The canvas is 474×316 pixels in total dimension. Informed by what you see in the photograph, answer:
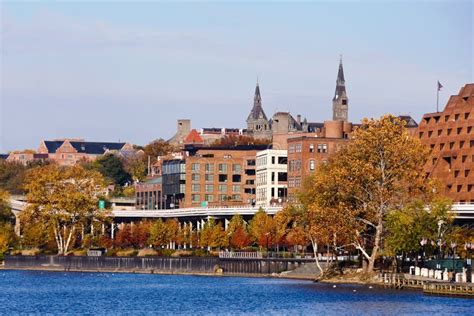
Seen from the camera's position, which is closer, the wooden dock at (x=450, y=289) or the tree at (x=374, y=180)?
the wooden dock at (x=450, y=289)

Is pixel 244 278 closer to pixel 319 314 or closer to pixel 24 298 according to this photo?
pixel 24 298

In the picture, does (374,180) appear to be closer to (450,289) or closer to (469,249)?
(469,249)

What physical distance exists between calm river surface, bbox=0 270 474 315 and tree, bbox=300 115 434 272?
27.8 feet

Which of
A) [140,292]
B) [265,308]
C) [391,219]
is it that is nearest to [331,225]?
[391,219]

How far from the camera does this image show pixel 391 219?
15488 centimetres

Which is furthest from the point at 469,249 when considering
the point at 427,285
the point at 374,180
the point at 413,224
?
the point at 427,285

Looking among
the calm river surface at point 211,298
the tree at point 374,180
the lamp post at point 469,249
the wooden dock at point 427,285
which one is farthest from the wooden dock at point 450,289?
the tree at point 374,180

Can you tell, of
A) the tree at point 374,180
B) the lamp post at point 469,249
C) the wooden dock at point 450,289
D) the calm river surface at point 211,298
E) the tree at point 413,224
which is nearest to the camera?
the calm river surface at point 211,298

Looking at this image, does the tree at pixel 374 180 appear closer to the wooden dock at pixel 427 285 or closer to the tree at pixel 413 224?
the tree at pixel 413 224

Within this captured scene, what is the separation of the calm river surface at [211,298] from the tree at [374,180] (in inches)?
333

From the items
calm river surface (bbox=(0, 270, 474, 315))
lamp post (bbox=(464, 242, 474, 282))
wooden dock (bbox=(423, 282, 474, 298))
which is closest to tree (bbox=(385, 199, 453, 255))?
lamp post (bbox=(464, 242, 474, 282))

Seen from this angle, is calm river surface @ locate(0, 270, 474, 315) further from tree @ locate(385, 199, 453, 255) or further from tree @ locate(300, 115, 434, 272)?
tree @ locate(300, 115, 434, 272)

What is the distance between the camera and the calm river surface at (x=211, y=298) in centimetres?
12212

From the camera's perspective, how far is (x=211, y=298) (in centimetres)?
13800
